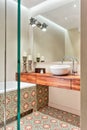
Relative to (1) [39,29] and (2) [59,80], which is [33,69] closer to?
(1) [39,29]

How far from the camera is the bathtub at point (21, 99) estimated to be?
2092 millimetres

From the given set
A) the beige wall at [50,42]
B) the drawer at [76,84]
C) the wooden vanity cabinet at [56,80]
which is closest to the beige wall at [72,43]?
the beige wall at [50,42]

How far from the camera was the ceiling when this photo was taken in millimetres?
2547

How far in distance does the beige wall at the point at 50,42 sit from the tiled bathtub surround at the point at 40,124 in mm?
1267

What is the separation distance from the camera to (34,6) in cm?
325

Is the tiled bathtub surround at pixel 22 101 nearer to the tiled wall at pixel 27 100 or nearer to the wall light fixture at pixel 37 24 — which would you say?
the tiled wall at pixel 27 100

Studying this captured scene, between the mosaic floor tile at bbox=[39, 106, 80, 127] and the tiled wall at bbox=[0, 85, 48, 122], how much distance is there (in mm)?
186

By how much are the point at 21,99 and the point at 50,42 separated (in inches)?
57.7

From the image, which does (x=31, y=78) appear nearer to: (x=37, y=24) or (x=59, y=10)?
(x=37, y=24)

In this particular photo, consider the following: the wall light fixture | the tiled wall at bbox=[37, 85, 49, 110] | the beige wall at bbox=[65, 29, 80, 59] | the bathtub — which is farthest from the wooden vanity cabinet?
the wall light fixture

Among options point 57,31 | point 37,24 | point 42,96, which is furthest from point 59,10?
point 42,96

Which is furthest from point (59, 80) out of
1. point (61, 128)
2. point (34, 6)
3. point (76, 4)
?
point (34, 6)

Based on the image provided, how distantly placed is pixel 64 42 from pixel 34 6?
1251 mm

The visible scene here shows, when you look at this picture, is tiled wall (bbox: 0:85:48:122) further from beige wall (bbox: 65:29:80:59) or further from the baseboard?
beige wall (bbox: 65:29:80:59)
